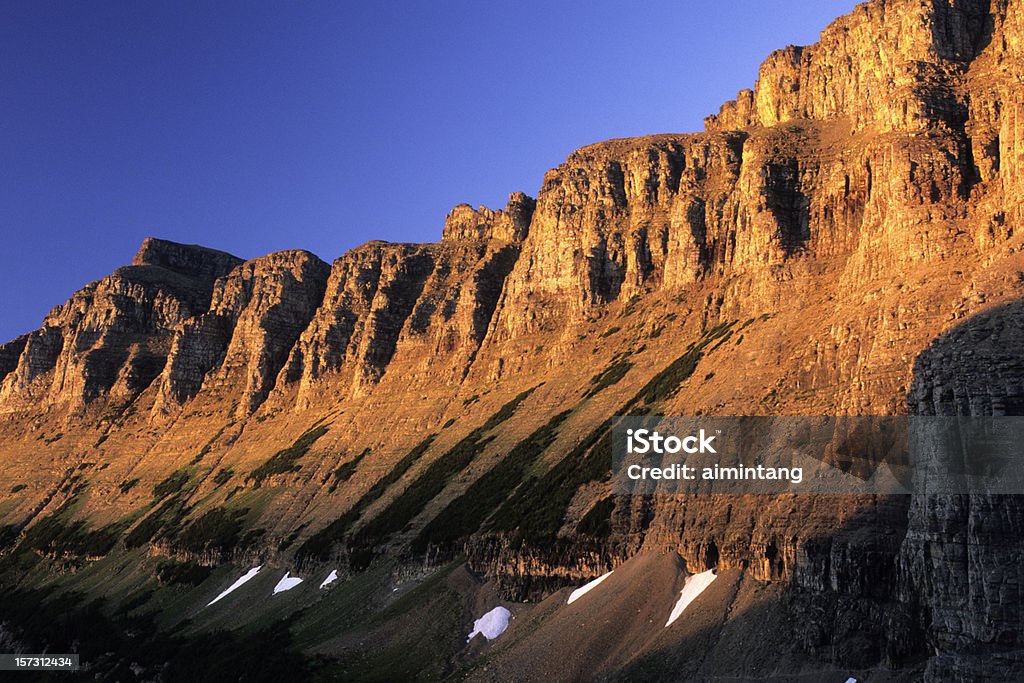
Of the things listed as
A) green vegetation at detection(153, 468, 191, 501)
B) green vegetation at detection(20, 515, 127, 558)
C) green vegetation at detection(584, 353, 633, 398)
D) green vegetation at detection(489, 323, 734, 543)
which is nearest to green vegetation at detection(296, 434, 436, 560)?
green vegetation at detection(584, 353, 633, 398)

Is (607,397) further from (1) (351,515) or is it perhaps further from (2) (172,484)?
(2) (172,484)

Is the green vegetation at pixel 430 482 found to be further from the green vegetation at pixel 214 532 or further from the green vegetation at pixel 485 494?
the green vegetation at pixel 214 532

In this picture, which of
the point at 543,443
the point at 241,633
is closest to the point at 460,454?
the point at 543,443

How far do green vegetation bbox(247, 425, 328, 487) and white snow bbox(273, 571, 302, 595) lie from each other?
27892 mm

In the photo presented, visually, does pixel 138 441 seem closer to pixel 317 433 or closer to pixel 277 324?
pixel 277 324

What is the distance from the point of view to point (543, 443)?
274ft

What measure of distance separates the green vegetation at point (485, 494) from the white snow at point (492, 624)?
13811mm

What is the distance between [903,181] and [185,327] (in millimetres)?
135263

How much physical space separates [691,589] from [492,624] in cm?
1506

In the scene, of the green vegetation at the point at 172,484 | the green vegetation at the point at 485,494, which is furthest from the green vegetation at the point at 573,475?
the green vegetation at the point at 172,484

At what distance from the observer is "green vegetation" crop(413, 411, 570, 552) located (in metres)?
74.8

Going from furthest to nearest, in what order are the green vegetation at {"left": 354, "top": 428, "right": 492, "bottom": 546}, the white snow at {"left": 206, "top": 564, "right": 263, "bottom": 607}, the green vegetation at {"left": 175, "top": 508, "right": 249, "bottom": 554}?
1. the green vegetation at {"left": 175, "top": 508, "right": 249, "bottom": 554}
2. the white snow at {"left": 206, "top": 564, "right": 263, "bottom": 607}
3. the green vegetation at {"left": 354, "top": 428, "right": 492, "bottom": 546}

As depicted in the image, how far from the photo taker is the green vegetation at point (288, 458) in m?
115

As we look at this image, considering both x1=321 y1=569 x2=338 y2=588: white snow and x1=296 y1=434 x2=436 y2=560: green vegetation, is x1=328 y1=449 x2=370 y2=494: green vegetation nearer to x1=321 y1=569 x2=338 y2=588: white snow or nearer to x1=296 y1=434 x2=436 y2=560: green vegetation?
x1=296 y1=434 x2=436 y2=560: green vegetation
